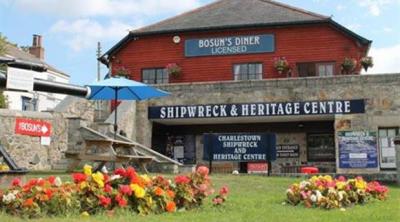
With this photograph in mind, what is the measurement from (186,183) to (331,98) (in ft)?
47.3

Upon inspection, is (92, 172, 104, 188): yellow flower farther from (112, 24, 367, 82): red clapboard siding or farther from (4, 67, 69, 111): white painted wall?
(4, 67, 69, 111): white painted wall

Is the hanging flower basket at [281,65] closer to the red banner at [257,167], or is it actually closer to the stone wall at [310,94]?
Result: the stone wall at [310,94]

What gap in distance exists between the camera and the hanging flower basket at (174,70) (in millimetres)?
27188

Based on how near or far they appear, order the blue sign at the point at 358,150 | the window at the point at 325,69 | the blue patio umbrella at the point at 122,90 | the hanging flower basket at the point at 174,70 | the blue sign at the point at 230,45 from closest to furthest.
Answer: the blue patio umbrella at the point at 122,90, the blue sign at the point at 358,150, the window at the point at 325,69, the blue sign at the point at 230,45, the hanging flower basket at the point at 174,70

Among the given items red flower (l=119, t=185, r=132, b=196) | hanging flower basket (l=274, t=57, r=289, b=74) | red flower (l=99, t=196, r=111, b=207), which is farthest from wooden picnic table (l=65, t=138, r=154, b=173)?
hanging flower basket (l=274, t=57, r=289, b=74)

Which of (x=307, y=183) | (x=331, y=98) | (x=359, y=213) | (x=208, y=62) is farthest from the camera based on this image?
(x=208, y=62)

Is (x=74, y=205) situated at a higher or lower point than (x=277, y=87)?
lower

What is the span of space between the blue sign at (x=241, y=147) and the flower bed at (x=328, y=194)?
8343 millimetres

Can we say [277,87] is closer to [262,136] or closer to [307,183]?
[262,136]

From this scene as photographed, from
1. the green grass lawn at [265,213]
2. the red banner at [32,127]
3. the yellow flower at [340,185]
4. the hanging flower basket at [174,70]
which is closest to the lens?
the green grass lawn at [265,213]

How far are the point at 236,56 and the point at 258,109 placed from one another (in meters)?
6.30

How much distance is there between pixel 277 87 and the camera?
21.3m

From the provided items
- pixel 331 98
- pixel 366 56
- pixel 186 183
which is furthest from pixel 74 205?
pixel 366 56

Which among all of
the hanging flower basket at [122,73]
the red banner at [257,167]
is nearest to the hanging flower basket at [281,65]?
the hanging flower basket at [122,73]
